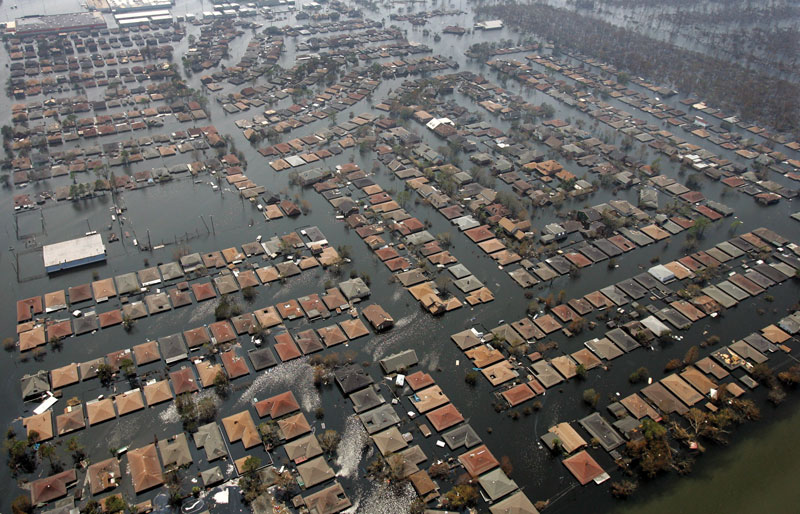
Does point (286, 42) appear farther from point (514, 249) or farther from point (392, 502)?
point (392, 502)

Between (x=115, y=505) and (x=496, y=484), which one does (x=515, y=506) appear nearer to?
(x=496, y=484)

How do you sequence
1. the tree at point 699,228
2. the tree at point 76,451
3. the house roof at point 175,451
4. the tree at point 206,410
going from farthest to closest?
the tree at point 699,228
the tree at point 206,410
the tree at point 76,451
the house roof at point 175,451

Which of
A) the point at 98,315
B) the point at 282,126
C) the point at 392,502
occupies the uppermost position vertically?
the point at 282,126

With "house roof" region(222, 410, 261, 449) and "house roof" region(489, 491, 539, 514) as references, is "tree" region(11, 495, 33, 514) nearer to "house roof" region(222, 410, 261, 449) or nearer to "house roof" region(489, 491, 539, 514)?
"house roof" region(222, 410, 261, 449)

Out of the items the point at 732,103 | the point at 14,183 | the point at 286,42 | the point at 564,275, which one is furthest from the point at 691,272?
the point at 286,42

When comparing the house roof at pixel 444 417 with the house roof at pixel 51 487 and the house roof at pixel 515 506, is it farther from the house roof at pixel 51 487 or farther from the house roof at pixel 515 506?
the house roof at pixel 51 487

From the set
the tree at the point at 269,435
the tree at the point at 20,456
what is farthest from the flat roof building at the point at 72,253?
the tree at the point at 269,435
